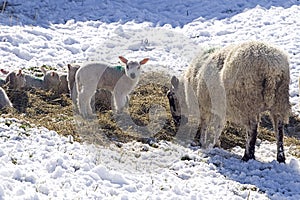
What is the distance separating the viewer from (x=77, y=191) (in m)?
5.68

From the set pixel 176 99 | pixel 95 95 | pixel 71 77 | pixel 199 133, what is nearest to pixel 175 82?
pixel 176 99

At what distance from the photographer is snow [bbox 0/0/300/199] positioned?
238 inches

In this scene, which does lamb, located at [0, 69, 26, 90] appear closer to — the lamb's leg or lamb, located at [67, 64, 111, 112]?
lamb, located at [67, 64, 111, 112]

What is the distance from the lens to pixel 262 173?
23.8 feet

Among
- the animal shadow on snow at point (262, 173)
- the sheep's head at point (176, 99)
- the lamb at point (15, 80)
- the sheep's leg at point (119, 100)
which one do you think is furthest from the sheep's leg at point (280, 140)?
the lamb at point (15, 80)

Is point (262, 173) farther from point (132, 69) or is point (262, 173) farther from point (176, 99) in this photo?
point (132, 69)

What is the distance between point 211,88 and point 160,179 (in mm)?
2511

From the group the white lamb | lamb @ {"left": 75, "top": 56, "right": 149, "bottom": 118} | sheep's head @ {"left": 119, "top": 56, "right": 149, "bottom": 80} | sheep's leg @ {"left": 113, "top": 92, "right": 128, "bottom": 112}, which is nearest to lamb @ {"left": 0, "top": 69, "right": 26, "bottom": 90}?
the white lamb

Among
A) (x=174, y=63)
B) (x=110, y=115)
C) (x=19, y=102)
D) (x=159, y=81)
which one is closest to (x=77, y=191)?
(x=110, y=115)

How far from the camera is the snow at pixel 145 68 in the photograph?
6.05 metres

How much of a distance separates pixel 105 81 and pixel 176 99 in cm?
148

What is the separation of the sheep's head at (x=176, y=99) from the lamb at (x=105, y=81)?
706 mm

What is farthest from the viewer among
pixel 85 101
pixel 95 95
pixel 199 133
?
pixel 95 95

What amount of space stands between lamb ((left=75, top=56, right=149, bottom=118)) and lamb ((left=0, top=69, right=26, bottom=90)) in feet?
4.92
